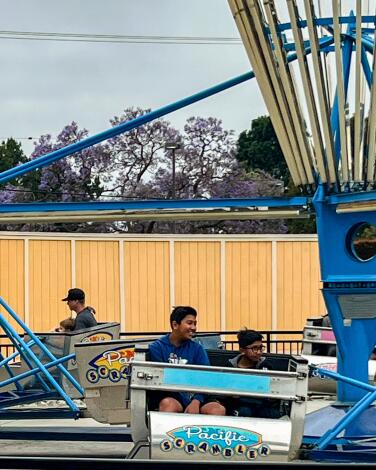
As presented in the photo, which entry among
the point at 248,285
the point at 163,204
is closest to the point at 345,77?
the point at 163,204

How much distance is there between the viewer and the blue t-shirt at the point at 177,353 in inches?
267

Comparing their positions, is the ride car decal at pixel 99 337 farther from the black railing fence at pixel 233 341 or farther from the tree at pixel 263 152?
the tree at pixel 263 152

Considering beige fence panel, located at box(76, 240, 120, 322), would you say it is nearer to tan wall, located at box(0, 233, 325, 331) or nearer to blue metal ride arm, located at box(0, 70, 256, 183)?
tan wall, located at box(0, 233, 325, 331)

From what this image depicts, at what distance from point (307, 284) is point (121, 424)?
40.2 ft

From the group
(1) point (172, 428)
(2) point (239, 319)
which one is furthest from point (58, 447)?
(2) point (239, 319)

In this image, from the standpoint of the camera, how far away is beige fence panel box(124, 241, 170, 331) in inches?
755

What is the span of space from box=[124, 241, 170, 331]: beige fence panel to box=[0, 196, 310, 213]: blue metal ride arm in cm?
1033

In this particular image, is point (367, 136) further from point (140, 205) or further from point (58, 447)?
point (58, 447)

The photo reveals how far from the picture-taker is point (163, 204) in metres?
8.41

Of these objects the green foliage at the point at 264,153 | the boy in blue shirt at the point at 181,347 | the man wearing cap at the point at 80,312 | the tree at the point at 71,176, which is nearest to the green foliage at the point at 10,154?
the green foliage at the point at 264,153

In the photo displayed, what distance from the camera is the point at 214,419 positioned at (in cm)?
597

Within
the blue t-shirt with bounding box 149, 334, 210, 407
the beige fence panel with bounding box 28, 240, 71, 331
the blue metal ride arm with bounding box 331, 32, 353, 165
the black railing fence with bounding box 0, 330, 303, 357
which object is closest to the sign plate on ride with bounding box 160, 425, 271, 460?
the blue t-shirt with bounding box 149, 334, 210, 407

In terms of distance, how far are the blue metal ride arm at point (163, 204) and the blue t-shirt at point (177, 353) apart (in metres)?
1.74

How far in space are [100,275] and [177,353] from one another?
1221 cm
